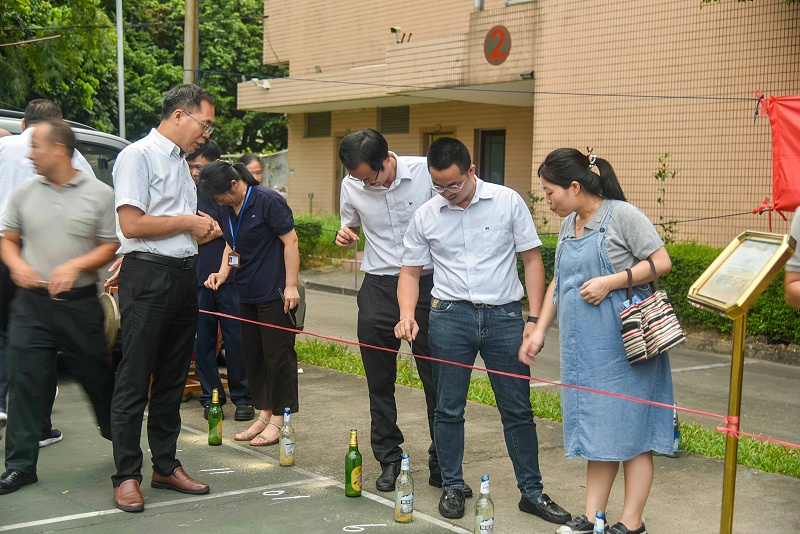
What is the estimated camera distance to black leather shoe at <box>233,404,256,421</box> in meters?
7.64

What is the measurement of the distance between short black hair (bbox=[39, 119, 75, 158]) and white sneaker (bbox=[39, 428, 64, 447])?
2.11 m

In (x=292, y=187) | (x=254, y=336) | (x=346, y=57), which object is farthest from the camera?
(x=292, y=187)

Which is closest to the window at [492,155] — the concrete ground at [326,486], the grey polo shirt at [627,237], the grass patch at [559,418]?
the grass patch at [559,418]

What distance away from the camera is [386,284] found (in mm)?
6066

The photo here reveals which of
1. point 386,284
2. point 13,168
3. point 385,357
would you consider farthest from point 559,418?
point 13,168

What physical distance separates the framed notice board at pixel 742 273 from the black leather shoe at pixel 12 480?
3788 millimetres

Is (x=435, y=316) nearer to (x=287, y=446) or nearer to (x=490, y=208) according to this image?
(x=490, y=208)

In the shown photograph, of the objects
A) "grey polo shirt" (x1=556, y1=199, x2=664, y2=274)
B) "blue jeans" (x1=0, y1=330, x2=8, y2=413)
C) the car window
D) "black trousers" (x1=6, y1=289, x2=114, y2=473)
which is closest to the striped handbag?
"grey polo shirt" (x1=556, y1=199, x2=664, y2=274)

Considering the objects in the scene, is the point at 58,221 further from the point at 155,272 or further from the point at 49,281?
the point at 155,272

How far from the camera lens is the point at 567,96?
15883 mm

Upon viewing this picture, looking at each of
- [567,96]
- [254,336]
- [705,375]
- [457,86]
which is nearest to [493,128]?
[457,86]

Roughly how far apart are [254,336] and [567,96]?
32.9ft

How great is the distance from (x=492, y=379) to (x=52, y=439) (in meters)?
3.17

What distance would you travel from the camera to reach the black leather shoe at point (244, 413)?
25.1ft
